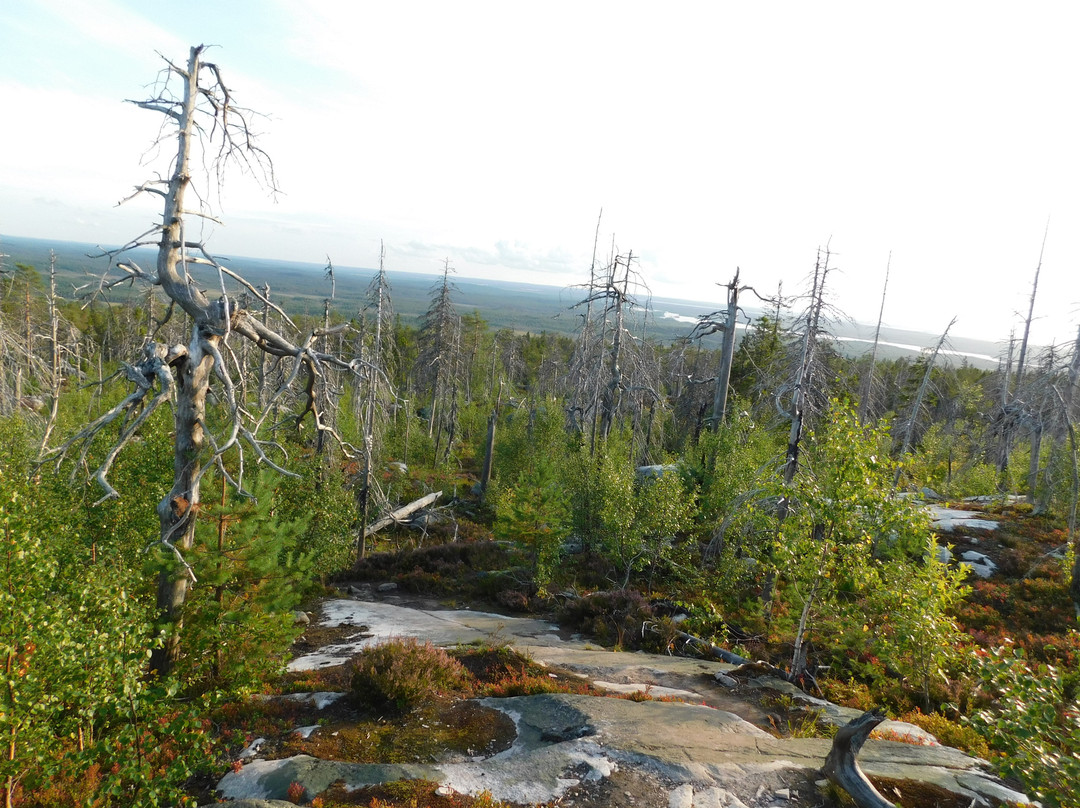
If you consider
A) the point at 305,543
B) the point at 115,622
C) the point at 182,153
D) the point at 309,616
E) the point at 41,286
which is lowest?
the point at 309,616

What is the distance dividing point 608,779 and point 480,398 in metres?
51.6

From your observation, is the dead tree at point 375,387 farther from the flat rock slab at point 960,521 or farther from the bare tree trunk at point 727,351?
the flat rock slab at point 960,521

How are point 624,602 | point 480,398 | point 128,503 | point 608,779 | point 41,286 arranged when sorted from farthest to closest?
point 480,398
point 41,286
point 624,602
point 128,503
point 608,779

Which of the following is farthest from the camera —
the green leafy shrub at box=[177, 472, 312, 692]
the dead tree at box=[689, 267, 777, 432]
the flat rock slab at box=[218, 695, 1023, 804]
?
the dead tree at box=[689, 267, 777, 432]

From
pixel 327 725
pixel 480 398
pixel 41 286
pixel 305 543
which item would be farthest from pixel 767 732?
pixel 480 398

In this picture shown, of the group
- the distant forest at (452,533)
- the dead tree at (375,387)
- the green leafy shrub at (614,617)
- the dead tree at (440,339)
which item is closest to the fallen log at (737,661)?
the distant forest at (452,533)

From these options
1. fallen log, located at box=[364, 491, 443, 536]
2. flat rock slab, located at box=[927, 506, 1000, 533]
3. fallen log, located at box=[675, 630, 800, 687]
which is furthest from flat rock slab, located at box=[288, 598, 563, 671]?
flat rock slab, located at box=[927, 506, 1000, 533]

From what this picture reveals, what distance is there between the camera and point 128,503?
1016 centimetres

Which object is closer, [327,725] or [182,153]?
[182,153]

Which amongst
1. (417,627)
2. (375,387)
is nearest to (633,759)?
(417,627)

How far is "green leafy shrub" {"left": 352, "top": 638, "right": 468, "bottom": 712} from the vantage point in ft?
27.0

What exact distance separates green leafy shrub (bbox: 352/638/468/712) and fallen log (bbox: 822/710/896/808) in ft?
18.4

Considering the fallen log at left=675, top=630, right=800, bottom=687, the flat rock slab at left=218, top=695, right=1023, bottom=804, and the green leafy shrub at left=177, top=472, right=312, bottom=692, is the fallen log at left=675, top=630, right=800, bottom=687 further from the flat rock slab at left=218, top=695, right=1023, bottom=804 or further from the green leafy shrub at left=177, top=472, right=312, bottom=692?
the green leafy shrub at left=177, top=472, right=312, bottom=692

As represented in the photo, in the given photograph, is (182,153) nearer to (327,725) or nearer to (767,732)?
(327,725)
